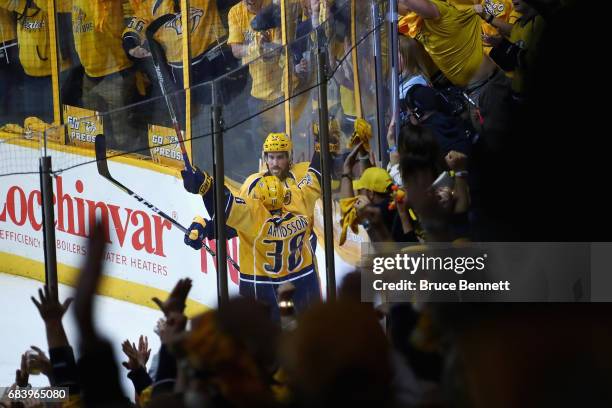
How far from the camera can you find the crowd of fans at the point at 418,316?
3.29ft

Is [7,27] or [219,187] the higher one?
[7,27]

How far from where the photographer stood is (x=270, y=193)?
525 cm

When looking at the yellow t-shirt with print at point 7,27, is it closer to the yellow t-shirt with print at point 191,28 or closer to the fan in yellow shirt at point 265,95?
the yellow t-shirt with print at point 191,28

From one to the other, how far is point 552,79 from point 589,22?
60mm

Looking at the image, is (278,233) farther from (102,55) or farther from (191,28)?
(102,55)

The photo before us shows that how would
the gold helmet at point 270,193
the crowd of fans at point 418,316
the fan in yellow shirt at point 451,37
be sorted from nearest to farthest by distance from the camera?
the crowd of fans at point 418,316
the gold helmet at point 270,193
the fan in yellow shirt at point 451,37

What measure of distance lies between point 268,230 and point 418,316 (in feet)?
9.60

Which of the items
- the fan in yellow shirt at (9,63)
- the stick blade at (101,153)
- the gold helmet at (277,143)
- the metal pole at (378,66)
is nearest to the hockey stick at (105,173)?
the stick blade at (101,153)

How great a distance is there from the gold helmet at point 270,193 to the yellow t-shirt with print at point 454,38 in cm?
113

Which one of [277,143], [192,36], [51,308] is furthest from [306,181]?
[192,36]

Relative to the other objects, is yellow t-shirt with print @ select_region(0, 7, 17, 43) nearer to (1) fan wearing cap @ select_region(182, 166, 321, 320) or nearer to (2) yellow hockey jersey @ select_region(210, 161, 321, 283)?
(1) fan wearing cap @ select_region(182, 166, 321, 320)

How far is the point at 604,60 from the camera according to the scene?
36.9 inches

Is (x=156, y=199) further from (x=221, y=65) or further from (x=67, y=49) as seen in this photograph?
(x=67, y=49)

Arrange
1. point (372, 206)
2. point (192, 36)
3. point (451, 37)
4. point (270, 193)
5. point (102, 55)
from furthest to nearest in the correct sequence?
point (102, 55)
point (192, 36)
point (451, 37)
point (270, 193)
point (372, 206)
